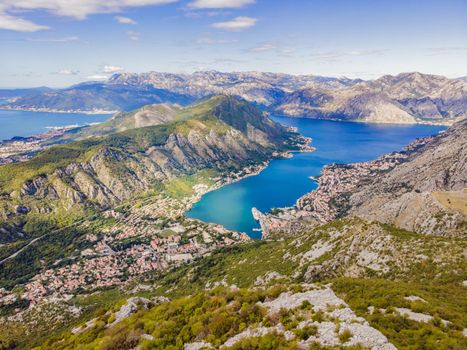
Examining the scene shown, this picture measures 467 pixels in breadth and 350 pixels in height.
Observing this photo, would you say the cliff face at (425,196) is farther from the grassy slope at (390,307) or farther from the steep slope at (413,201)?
the grassy slope at (390,307)

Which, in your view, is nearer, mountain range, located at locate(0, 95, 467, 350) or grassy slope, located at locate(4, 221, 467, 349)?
grassy slope, located at locate(4, 221, 467, 349)

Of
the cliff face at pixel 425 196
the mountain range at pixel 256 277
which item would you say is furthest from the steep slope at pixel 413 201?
the mountain range at pixel 256 277

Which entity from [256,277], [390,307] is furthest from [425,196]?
[390,307]

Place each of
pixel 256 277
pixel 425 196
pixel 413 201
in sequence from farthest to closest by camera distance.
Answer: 1. pixel 413 201
2. pixel 256 277
3. pixel 425 196

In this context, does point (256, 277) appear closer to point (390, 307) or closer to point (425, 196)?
point (425, 196)

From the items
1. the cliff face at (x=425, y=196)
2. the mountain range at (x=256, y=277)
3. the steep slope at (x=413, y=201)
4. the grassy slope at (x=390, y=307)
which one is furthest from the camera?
the steep slope at (x=413, y=201)

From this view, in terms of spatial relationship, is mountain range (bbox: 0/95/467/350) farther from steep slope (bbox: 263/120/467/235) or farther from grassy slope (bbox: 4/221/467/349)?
steep slope (bbox: 263/120/467/235)

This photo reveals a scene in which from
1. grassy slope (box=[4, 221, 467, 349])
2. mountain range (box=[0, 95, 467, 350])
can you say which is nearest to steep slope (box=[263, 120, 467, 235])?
mountain range (box=[0, 95, 467, 350])

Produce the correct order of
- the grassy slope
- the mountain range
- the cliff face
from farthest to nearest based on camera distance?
the cliff face, the mountain range, the grassy slope

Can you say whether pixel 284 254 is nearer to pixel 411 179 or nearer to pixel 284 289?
pixel 284 289

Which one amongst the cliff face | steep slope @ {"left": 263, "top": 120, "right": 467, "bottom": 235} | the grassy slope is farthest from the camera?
steep slope @ {"left": 263, "top": 120, "right": 467, "bottom": 235}

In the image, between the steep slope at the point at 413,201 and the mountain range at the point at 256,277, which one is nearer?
the mountain range at the point at 256,277
